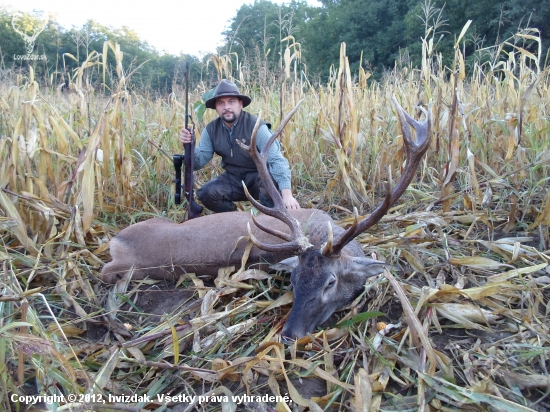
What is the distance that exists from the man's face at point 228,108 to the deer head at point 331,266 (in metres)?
1.73

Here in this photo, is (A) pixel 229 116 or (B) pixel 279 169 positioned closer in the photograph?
(B) pixel 279 169

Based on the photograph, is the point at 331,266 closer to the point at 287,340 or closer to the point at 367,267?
the point at 367,267

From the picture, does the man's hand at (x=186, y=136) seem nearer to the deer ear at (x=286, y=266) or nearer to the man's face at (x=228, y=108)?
the man's face at (x=228, y=108)

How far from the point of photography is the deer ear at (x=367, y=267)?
7.99 ft

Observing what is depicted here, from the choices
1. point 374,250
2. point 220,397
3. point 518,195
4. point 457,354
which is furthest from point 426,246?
point 220,397

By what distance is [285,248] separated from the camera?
250cm

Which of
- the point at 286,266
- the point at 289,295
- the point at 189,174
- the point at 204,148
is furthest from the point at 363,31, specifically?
the point at 289,295

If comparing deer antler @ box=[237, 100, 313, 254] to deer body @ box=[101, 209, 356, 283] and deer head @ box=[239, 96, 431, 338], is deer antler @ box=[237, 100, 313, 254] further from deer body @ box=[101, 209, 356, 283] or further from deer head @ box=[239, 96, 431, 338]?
deer body @ box=[101, 209, 356, 283]

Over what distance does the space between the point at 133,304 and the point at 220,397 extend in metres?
1.08

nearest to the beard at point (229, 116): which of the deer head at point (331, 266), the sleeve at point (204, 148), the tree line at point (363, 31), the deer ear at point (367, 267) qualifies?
the sleeve at point (204, 148)

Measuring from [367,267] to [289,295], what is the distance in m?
0.52

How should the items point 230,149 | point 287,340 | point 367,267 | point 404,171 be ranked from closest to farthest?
point 287,340
point 404,171
point 367,267
point 230,149

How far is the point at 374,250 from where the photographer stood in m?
2.96

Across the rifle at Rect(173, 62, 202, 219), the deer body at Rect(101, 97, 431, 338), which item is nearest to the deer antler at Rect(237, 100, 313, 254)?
the deer body at Rect(101, 97, 431, 338)
